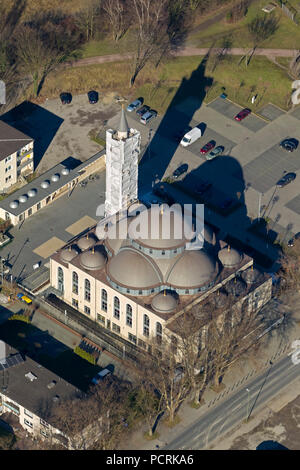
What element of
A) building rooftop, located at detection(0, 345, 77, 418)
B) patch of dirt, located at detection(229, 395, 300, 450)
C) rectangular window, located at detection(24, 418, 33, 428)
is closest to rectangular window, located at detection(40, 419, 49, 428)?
building rooftop, located at detection(0, 345, 77, 418)

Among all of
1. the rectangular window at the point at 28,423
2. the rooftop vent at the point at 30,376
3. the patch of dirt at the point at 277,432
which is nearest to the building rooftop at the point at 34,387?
the rooftop vent at the point at 30,376

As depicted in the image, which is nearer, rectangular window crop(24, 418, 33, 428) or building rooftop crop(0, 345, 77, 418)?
building rooftop crop(0, 345, 77, 418)

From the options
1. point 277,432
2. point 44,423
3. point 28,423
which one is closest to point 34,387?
point 28,423

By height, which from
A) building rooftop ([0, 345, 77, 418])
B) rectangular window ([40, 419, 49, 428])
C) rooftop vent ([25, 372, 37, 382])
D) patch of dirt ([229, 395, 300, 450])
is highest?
rooftop vent ([25, 372, 37, 382])

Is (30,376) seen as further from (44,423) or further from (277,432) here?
(277,432)

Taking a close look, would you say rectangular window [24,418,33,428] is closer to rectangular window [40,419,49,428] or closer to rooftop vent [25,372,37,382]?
rectangular window [40,419,49,428]
